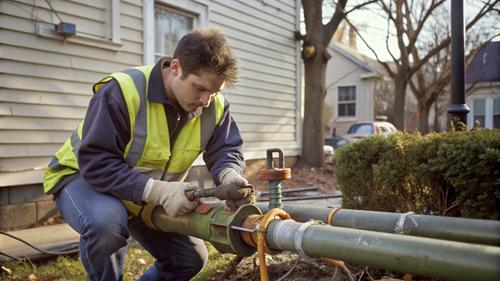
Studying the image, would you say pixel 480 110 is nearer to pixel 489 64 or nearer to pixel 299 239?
pixel 489 64

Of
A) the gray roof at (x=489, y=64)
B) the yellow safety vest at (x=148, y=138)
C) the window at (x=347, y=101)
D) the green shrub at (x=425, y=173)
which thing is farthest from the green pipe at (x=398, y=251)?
the window at (x=347, y=101)

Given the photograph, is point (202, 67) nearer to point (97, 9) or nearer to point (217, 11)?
point (97, 9)

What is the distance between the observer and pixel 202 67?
7.36 feet

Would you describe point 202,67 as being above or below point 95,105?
above

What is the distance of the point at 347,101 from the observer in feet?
83.6

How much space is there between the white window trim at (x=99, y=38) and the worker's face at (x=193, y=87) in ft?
12.7

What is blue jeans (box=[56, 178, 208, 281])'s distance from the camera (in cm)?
221

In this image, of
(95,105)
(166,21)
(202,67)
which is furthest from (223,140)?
(166,21)

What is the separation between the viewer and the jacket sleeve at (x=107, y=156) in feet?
7.25

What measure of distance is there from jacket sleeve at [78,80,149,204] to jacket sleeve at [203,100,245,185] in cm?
59

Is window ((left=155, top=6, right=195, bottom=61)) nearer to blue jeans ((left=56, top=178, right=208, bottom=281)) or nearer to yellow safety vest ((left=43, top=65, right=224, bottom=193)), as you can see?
yellow safety vest ((left=43, top=65, right=224, bottom=193))

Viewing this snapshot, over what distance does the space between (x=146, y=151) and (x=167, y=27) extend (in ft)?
18.4

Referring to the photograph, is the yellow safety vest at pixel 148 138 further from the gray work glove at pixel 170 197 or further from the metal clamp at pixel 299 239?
the metal clamp at pixel 299 239

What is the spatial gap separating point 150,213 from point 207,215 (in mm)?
507
